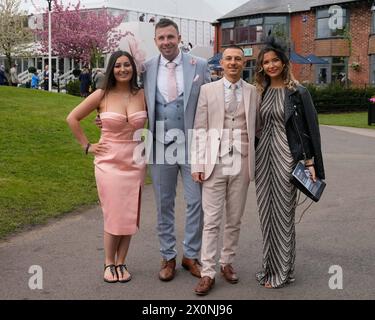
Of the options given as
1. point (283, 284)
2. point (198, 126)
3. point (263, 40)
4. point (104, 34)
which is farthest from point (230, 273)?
point (104, 34)

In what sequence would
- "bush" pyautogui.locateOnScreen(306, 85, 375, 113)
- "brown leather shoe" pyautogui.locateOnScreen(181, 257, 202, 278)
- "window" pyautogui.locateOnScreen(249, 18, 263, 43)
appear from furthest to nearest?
"window" pyautogui.locateOnScreen(249, 18, 263, 43) < "bush" pyautogui.locateOnScreen(306, 85, 375, 113) < "brown leather shoe" pyautogui.locateOnScreen(181, 257, 202, 278)

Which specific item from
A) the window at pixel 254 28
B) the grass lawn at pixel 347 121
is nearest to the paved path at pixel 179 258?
the grass lawn at pixel 347 121

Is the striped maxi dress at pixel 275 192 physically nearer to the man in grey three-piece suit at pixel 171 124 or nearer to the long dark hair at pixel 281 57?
the long dark hair at pixel 281 57

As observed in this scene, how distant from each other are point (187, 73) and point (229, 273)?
5.54 ft

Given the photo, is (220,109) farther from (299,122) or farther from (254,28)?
(254,28)

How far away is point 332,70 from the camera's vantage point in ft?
119

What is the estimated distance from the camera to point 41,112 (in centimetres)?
1442

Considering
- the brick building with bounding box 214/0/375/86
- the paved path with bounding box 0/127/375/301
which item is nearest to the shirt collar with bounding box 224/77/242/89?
the paved path with bounding box 0/127/375/301

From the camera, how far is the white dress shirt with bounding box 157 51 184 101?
4.68 metres

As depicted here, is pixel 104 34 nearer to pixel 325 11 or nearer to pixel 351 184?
pixel 325 11

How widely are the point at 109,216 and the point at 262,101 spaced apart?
1.59 m

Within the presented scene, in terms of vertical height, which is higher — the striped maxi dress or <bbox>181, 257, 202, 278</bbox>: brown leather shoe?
the striped maxi dress

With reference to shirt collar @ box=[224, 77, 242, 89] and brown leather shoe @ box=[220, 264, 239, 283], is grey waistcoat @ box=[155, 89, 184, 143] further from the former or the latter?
brown leather shoe @ box=[220, 264, 239, 283]

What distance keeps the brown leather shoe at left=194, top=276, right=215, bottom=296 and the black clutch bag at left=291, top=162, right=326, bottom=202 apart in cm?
101
